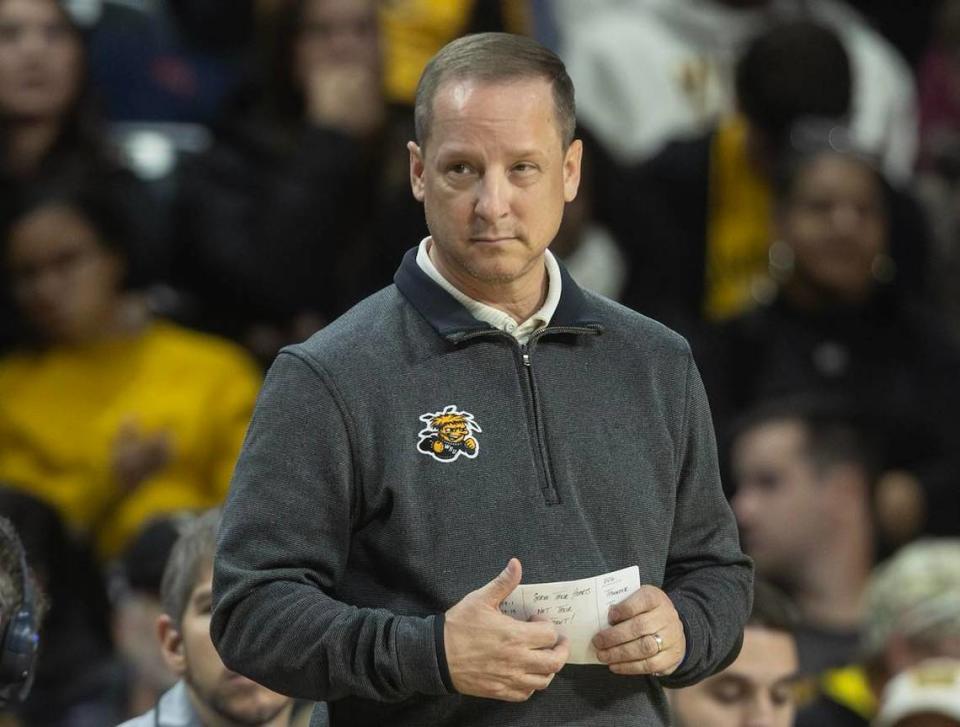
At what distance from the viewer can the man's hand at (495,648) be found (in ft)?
8.42

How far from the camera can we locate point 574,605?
105 inches

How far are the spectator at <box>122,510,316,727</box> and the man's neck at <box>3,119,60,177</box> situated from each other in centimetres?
296

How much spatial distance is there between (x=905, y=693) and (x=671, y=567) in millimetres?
1449

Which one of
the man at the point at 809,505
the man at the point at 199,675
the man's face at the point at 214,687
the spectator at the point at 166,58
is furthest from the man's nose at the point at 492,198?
the spectator at the point at 166,58

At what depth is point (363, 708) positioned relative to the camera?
2770mm

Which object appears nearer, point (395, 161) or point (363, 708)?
point (363, 708)

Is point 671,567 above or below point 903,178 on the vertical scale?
above

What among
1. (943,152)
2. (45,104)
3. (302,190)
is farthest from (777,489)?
(45,104)

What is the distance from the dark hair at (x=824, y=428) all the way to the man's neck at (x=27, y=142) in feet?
7.45

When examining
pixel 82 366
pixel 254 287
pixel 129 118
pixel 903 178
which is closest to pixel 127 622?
pixel 82 366

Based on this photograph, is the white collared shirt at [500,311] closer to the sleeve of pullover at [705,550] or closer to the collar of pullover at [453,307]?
the collar of pullover at [453,307]

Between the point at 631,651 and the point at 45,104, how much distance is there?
Result: 4088 millimetres

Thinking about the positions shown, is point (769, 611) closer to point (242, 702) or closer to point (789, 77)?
point (242, 702)

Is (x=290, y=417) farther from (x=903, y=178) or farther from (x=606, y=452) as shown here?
(x=903, y=178)
